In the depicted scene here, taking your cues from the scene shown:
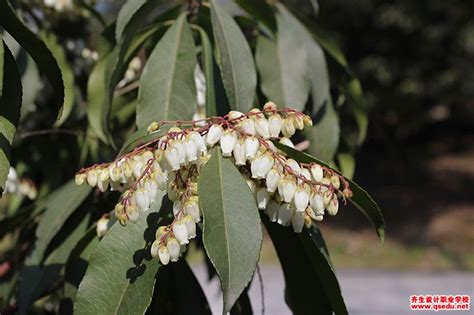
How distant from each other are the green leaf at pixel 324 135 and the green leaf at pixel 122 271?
18.5 inches

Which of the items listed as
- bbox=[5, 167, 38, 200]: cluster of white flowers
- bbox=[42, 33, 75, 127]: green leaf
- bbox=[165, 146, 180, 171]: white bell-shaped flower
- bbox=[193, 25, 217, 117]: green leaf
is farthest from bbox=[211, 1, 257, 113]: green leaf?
bbox=[5, 167, 38, 200]: cluster of white flowers

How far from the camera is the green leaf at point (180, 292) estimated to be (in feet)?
3.56

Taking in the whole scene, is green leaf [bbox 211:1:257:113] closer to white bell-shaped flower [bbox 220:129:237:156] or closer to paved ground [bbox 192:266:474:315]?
white bell-shaped flower [bbox 220:129:237:156]

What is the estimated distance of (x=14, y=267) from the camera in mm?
1421

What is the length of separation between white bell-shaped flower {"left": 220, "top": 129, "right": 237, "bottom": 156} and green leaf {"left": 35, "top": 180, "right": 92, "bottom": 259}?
19.4 inches

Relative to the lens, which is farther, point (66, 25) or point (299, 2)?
point (299, 2)

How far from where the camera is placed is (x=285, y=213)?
817 millimetres

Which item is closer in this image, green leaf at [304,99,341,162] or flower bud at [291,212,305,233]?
flower bud at [291,212,305,233]

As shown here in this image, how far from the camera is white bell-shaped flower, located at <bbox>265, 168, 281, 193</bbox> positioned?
0.77 m

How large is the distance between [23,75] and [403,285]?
16.5 ft

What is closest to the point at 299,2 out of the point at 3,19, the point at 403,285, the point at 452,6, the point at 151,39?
the point at 452,6

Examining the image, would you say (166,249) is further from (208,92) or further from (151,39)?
(151,39)

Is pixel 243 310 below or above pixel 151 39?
below

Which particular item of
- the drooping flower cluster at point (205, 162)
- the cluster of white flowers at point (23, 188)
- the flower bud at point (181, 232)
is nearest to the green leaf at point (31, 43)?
the drooping flower cluster at point (205, 162)
